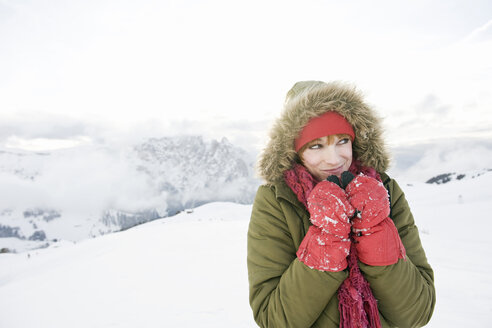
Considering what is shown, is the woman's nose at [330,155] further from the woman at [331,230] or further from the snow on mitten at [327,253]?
the snow on mitten at [327,253]

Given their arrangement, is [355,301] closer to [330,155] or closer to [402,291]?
[402,291]

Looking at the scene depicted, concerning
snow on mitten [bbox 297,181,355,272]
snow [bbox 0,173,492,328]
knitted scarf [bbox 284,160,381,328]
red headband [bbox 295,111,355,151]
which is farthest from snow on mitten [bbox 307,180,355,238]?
snow [bbox 0,173,492,328]

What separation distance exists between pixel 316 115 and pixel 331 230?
697 millimetres

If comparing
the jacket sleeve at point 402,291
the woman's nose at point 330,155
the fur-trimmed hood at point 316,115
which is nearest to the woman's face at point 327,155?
the woman's nose at point 330,155

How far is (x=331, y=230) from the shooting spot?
125 cm

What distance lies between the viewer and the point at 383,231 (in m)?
1.29

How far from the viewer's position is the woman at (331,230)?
1.28 meters

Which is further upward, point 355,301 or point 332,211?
point 332,211

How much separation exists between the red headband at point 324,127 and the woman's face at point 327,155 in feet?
0.14

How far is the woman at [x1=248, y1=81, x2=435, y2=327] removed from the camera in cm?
128

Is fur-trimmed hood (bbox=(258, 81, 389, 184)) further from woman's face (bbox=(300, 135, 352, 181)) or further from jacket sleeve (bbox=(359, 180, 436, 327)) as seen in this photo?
jacket sleeve (bbox=(359, 180, 436, 327))

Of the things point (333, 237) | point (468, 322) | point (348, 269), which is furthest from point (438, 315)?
point (333, 237)

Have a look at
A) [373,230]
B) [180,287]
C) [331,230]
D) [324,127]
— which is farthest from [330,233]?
[180,287]

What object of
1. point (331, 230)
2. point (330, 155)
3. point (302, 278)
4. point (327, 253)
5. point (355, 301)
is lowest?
point (355, 301)
